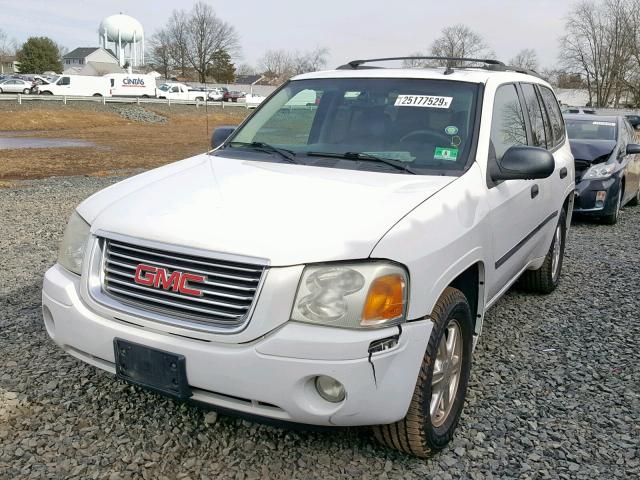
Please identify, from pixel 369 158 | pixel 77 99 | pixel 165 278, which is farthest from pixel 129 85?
pixel 165 278

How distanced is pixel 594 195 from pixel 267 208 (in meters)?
7.27

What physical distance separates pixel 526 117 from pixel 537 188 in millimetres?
580

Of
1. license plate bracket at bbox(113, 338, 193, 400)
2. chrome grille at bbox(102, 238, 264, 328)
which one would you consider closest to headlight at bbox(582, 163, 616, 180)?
chrome grille at bbox(102, 238, 264, 328)

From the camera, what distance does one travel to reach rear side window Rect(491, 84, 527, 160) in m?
3.72

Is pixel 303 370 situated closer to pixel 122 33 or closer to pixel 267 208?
pixel 267 208

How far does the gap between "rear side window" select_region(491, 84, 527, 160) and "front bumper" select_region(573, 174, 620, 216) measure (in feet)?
16.2

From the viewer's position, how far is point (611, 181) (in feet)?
28.5

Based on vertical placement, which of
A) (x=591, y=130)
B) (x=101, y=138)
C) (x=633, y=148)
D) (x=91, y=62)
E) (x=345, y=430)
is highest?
(x=91, y=62)

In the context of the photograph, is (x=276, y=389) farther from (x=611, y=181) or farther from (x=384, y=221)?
(x=611, y=181)

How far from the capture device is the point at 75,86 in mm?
47812

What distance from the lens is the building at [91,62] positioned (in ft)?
263

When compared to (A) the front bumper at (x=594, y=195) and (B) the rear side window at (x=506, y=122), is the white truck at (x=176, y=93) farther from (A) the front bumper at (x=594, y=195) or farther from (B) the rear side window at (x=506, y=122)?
(B) the rear side window at (x=506, y=122)

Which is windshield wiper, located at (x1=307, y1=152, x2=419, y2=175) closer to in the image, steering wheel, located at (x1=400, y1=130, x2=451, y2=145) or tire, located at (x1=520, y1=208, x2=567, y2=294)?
steering wheel, located at (x1=400, y1=130, x2=451, y2=145)

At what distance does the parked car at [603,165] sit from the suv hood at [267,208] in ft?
21.0
